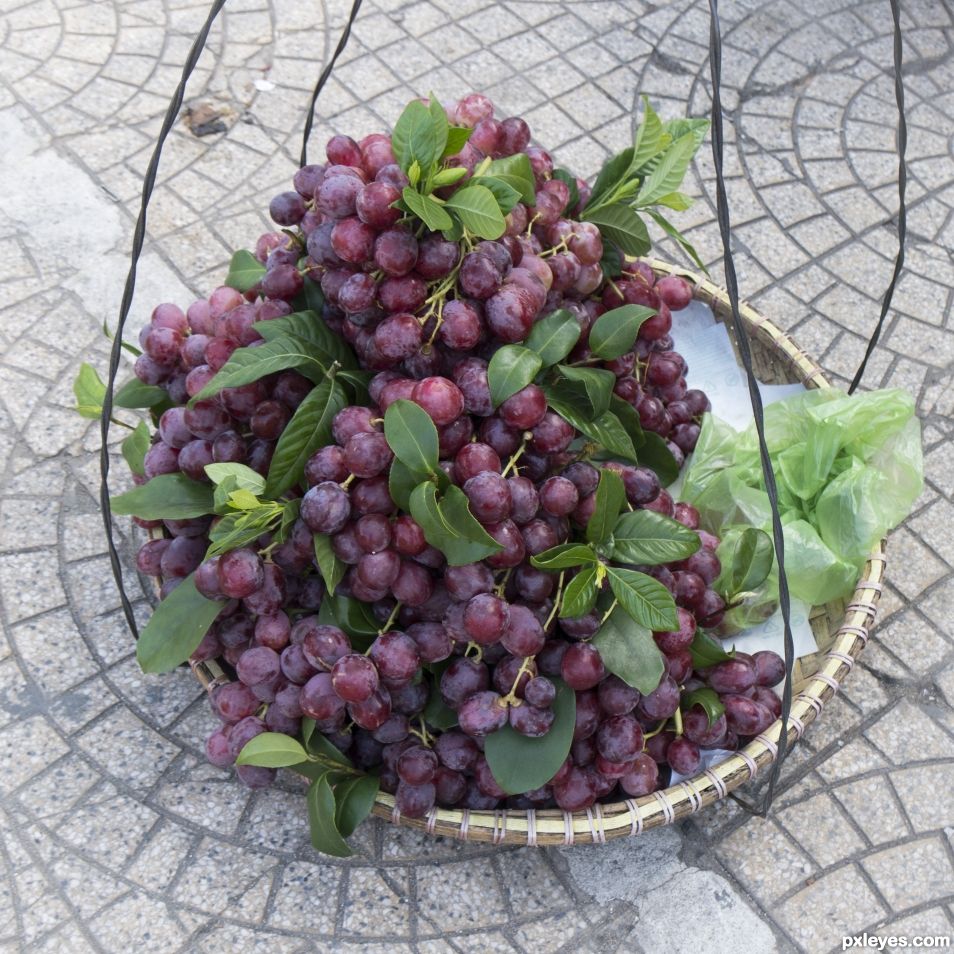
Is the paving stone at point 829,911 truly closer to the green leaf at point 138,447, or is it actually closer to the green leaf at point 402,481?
the green leaf at point 402,481

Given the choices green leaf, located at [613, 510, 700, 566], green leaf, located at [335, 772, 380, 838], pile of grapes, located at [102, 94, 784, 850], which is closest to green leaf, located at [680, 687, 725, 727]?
pile of grapes, located at [102, 94, 784, 850]

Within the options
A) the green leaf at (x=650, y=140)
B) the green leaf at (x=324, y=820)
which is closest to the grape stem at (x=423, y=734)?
the green leaf at (x=324, y=820)

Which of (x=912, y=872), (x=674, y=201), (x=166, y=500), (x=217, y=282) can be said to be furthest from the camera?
(x=217, y=282)

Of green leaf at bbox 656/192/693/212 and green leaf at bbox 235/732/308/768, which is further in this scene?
green leaf at bbox 656/192/693/212

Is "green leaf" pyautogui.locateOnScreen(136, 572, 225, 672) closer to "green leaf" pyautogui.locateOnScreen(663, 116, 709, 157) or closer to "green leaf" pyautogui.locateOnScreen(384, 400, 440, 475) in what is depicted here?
"green leaf" pyautogui.locateOnScreen(384, 400, 440, 475)

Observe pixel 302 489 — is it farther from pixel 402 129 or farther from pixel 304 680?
pixel 402 129

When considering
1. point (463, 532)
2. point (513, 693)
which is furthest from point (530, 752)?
point (463, 532)

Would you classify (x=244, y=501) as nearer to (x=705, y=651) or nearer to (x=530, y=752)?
(x=530, y=752)
